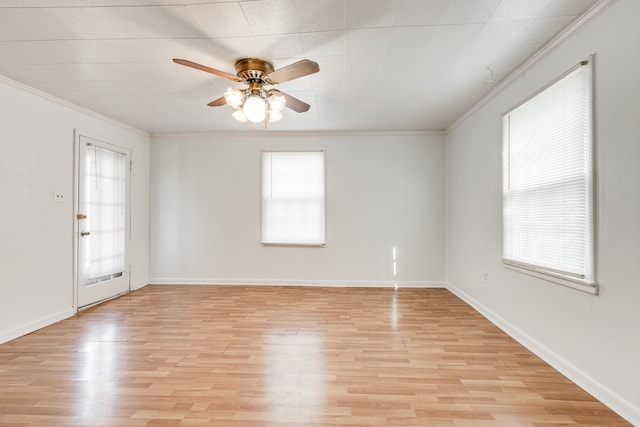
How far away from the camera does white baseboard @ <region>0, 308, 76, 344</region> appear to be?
3072 millimetres

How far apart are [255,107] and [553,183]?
8.03 ft

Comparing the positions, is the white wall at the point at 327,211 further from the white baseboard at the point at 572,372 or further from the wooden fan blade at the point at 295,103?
the wooden fan blade at the point at 295,103

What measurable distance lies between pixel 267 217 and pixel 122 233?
2167 mm

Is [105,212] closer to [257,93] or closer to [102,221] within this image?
[102,221]

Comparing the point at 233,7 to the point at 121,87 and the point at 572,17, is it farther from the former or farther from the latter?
the point at 572,17

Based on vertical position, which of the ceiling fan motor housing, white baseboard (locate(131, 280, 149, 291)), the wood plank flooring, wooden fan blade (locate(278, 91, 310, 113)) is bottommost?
the wood plank flooring

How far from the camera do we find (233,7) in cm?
208

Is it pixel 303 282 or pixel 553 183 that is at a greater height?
pixel 553 183

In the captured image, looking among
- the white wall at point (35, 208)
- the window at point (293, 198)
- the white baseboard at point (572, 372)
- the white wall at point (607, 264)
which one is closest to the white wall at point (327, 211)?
the window at point (293, 198)

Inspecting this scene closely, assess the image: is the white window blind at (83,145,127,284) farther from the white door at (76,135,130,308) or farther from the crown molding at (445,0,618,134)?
the crown molding at (445,0,618,134)

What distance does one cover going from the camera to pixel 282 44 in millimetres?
2539

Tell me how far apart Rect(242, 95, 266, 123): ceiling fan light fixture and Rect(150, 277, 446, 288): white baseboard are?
3.34 metres

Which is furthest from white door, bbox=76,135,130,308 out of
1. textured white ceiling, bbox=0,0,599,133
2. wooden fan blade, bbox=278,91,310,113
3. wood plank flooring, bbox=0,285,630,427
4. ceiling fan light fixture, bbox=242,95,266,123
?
wooden fan blade, bbox=278,91,310,113

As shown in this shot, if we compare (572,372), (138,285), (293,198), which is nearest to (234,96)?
(293,198)
